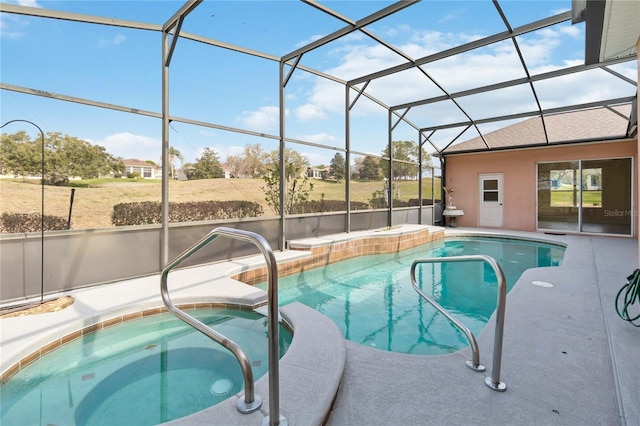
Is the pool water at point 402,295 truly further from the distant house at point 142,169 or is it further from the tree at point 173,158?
the distant house at point 142,169

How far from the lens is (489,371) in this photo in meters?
2.19

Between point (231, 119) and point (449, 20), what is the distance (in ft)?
13.8

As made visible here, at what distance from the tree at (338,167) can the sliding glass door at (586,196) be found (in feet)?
23.5

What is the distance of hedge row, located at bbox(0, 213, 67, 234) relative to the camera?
3.66m

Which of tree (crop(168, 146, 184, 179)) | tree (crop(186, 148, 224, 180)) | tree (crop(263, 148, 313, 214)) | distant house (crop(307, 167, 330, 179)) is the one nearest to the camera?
tree (crop(168, 146, 184, 179))

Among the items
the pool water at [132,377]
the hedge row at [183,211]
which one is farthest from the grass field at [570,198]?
the pool water at [132,377]

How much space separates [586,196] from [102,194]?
41.8 ft

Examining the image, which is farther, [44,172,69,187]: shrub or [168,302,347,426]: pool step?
[44,172,69,187]: shrub

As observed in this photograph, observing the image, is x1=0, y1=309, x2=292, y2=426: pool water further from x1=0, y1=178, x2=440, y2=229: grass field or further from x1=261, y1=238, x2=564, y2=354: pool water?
Answer: x1=0, y1=178, x2=440, y2=229: grass field

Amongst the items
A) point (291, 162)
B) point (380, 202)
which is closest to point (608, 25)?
point (291, 162)

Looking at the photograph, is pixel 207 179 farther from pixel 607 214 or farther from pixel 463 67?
pixel 607 214

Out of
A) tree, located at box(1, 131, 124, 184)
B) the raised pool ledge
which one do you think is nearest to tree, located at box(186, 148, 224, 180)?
tree, located at box(1, 131, 124, 184)

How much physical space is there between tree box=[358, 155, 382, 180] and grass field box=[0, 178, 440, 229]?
3.51 m

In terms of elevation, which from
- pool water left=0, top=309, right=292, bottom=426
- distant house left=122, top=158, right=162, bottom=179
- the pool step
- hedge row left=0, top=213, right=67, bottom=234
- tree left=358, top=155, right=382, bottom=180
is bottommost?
pool water left=0, top=309, right=292, bottom=426
